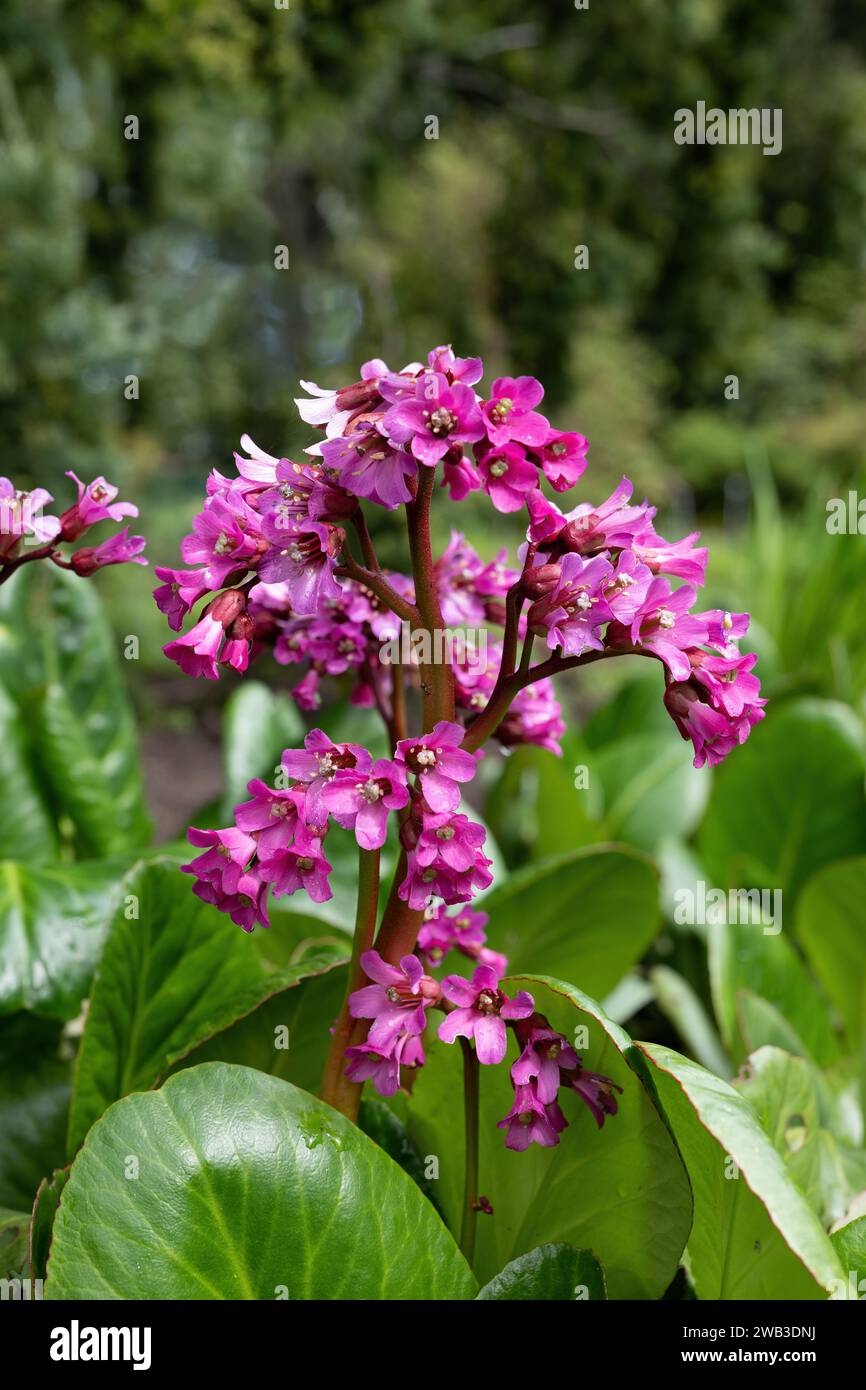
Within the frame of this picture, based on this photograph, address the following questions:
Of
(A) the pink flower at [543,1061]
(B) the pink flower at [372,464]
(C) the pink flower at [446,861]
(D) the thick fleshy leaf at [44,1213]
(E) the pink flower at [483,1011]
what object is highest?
(B) the pink flower at [372,464]

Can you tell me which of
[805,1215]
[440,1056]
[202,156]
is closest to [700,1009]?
[440,1056]

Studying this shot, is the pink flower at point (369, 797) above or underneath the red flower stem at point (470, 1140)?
above

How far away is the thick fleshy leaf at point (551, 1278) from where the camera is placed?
2.12 ft

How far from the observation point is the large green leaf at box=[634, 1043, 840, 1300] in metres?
0.55

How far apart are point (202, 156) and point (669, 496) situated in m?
7.49

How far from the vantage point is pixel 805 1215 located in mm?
564

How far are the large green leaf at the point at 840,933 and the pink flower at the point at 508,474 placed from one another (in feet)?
2.63

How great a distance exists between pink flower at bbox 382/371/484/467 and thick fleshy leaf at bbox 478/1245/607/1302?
1.51 ft

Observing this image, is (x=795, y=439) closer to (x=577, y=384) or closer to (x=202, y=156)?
(x=577, y=384)

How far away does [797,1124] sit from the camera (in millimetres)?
871

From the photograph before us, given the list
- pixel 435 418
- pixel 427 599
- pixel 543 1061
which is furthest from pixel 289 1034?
pixel 435 418

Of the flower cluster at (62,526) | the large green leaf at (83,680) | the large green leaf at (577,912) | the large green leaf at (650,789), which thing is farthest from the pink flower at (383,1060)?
the large green leaf at (650,789)

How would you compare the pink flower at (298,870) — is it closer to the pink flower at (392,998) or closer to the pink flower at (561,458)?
the pink flower at (392,998)

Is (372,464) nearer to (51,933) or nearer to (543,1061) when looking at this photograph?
(543,1061)
